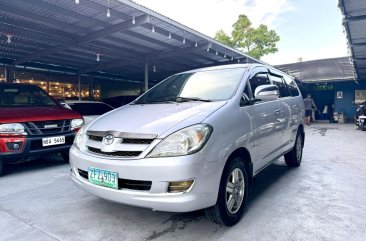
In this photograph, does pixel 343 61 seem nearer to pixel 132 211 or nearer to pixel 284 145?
pixel 284 145

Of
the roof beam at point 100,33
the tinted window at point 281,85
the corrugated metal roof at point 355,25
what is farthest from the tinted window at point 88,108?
the corrugated metal roof at point 355,25

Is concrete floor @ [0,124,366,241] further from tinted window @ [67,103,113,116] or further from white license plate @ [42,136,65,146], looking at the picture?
tinted window @ [67,103,113,116]

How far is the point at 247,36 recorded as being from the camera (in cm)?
2856

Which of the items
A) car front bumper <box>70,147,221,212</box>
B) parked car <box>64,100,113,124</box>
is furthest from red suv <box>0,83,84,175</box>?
car front bumper <box>70,147,221,212</box>

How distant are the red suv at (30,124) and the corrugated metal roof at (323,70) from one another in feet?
55.2

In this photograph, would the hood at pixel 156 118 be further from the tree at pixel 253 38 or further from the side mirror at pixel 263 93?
the tree at pixel 253 38

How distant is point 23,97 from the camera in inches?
193

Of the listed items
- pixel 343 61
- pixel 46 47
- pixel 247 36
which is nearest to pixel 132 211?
pixel 46 47

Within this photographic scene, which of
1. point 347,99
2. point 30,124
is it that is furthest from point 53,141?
point 347,99

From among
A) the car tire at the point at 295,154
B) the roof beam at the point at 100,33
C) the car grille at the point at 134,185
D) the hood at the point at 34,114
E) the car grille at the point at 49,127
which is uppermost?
the roof beam at the point at 100,33

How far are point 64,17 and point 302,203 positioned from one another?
706cm

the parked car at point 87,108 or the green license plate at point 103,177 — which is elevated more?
the parked car at point 87,108

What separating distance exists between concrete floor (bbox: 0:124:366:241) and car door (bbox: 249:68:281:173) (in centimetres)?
51

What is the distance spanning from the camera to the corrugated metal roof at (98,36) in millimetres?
6293
